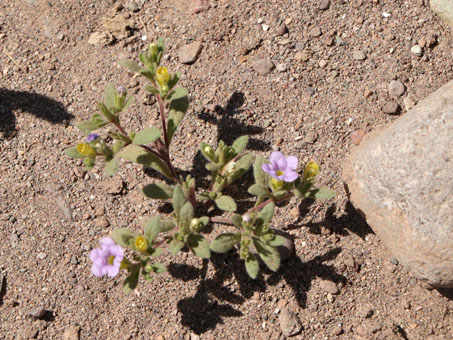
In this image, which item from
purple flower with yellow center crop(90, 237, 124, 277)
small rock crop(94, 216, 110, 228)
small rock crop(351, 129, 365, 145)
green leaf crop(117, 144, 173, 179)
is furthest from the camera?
small rock crop(351, 129, 365, 145)

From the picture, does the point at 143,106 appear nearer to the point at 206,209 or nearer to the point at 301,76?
the point at 206,209

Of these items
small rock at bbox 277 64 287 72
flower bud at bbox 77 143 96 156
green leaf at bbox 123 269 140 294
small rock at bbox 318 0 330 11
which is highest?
small rock at bbox 318 0 330 11

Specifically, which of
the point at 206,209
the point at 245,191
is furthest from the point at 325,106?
the point at 206,209

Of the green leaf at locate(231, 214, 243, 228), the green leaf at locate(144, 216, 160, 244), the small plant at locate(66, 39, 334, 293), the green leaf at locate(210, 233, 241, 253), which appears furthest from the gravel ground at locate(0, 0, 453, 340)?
the green leaf at locate(144, 216, 160, 244)

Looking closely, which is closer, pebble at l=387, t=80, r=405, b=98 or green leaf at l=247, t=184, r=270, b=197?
green leaf at l=247, t=184, r=270, b=197

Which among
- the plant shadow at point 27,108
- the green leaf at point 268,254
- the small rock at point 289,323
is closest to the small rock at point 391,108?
the green leaf at point 268,254

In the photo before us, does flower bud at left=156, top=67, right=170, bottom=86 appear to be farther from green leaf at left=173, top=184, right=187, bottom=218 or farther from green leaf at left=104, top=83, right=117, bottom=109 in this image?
green leaf at left=173, top=184, right=187, bottom=218
